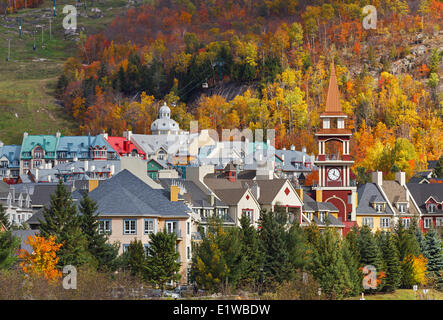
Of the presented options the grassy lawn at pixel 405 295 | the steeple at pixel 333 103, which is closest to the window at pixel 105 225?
the grassy lawn at pixel 405 295

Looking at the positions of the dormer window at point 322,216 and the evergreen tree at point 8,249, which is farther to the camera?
the dormer window at point 322,216

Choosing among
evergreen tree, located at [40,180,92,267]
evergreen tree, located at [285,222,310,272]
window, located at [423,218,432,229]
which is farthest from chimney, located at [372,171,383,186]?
evergreen tree, located at [40,180,92,267]

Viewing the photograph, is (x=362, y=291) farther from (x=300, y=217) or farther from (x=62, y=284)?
(x=62, y=284)

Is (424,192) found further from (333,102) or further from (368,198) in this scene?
(333,102)

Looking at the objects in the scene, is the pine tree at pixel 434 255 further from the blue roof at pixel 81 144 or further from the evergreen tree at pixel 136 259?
the blue roof at pixel 81 144
